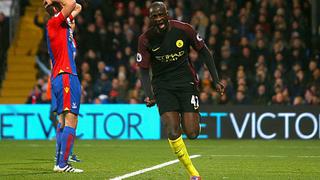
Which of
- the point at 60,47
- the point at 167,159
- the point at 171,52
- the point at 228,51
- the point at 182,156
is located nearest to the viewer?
the point at 182,156

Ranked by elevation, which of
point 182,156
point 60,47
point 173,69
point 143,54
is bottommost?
point 182,156

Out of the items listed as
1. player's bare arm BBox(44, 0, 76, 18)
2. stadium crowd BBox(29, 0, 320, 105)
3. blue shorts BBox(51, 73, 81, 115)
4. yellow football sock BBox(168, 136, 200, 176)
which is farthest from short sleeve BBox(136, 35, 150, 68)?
stadium crowd BBox(29, 0, 320, 105)

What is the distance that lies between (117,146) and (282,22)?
758cm

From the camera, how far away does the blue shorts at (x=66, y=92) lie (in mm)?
11500

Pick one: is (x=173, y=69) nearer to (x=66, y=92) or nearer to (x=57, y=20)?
(x=66, y=92)

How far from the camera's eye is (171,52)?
10242 millimetres

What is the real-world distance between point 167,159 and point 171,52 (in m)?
4.22

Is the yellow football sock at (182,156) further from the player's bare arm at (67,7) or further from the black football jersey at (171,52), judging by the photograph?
the player's bare arm at (67,7)

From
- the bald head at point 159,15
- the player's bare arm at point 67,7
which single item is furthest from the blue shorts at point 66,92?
the bald head at point 159,15

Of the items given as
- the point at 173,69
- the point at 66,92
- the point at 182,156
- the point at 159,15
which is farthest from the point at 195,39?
the point at 66,92

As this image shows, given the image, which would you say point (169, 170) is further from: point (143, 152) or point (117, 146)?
point (117, 146)

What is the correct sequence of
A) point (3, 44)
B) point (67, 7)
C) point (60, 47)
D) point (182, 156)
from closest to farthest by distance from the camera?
point (182, 156)
point (67, 7)
point (60, 47)
point (3, 44)

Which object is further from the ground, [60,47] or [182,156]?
[60,47]

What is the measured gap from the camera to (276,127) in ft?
67.4
